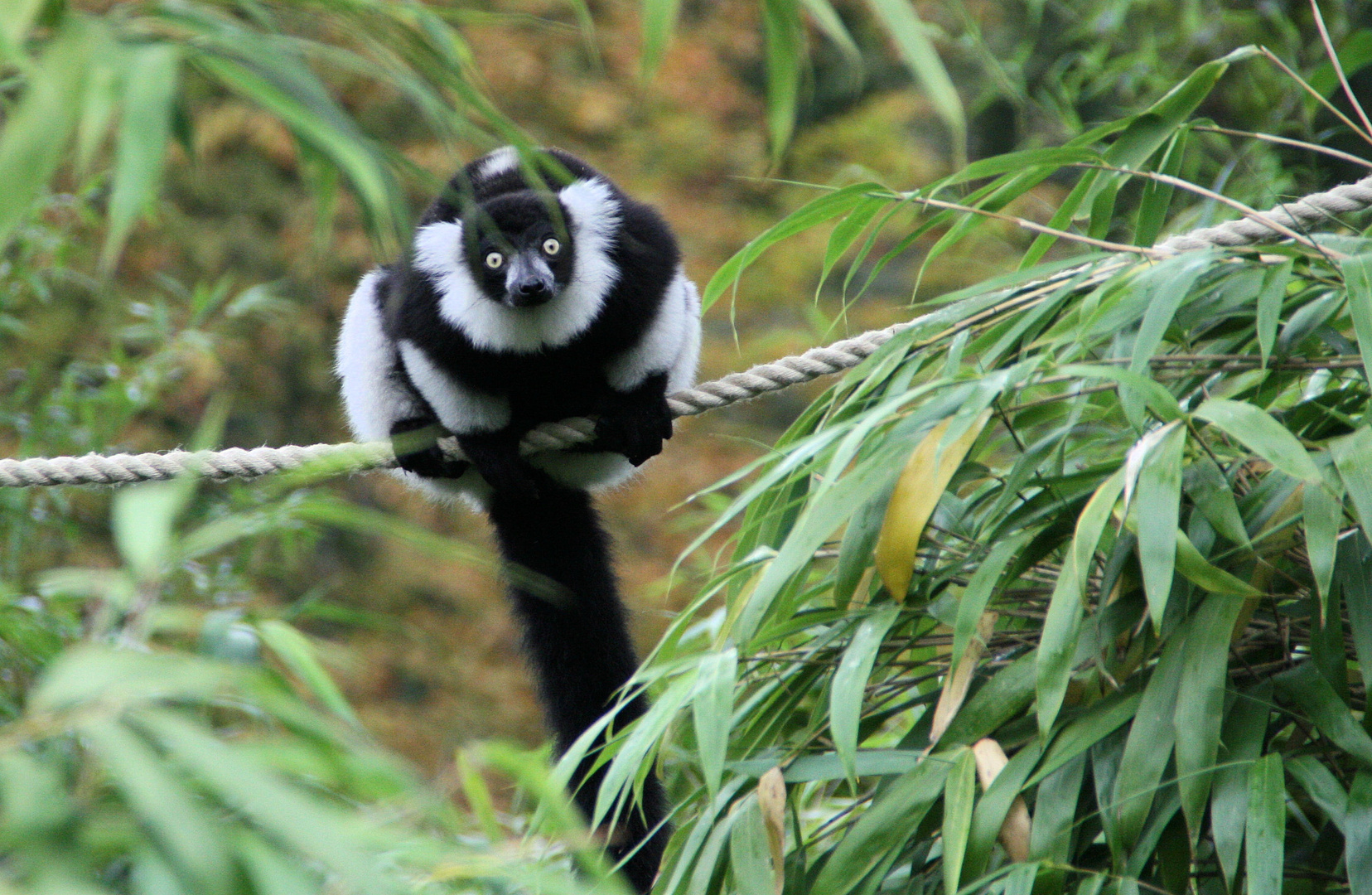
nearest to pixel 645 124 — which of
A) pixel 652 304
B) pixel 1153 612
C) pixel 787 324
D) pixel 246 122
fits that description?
pixel 787 324

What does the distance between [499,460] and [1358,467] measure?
1728mm

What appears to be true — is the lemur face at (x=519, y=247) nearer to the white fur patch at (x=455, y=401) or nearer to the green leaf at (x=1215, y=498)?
the white fur patch at (x=455, y=401)

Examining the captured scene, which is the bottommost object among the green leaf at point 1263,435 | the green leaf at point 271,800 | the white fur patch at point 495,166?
the green leaf at point 1263,435

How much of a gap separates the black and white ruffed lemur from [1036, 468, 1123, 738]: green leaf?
109 cm

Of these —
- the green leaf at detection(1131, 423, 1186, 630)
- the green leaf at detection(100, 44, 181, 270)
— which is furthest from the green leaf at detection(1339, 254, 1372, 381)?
the green leaf at detection(100, 44, 181, 270)

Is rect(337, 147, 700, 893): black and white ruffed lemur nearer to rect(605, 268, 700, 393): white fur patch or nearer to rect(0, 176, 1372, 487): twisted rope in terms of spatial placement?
rect(605, 268, 700, 393): white fur patch

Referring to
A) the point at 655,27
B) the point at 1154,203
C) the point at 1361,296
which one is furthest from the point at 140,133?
the point at 1154,203

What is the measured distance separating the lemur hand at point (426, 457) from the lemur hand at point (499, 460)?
61 millimetres

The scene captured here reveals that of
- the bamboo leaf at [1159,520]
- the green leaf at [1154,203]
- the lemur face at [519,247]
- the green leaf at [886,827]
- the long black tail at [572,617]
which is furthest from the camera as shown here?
the lemur face at [519,247]

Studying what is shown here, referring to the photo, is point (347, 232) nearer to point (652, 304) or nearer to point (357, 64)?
point (652, 304)

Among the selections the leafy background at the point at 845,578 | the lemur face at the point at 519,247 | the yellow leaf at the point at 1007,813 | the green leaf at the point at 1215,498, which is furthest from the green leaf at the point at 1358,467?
the lemur face at the point at 519,247

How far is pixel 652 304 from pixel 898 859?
1.40 meters

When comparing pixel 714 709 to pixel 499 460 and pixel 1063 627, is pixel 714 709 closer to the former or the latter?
pixel 1063 627

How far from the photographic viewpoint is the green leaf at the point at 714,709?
1.56 m
